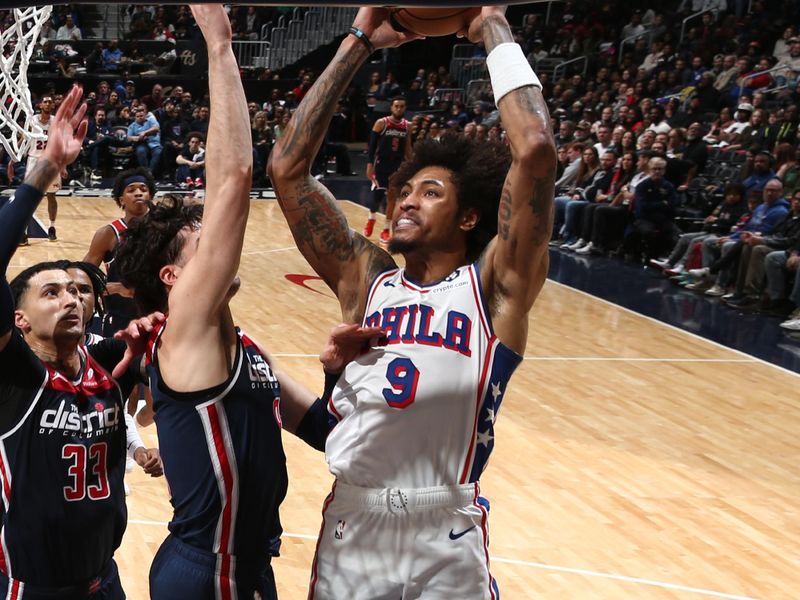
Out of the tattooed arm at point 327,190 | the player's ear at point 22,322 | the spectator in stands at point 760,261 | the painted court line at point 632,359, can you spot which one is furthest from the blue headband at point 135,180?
the spectator in stands at point 760,261

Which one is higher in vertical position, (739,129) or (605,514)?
(739,129)

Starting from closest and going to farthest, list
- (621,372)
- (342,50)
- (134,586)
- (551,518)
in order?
(342,50)
(134,586)
(551,518)
(621,372)

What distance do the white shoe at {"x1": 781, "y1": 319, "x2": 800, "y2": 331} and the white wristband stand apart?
27.7 feet

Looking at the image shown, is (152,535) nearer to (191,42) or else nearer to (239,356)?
(239,356)

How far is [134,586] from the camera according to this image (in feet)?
16.5

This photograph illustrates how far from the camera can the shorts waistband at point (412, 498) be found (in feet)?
9.37

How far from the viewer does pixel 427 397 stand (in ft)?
9.37

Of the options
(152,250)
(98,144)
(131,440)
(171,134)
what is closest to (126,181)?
(131,440)

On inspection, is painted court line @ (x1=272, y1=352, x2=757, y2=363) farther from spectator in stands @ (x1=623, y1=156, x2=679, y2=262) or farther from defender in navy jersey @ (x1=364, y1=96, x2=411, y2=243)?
defender in navy jersey @ (x1=364, y1=96, x2=411, y2=243)

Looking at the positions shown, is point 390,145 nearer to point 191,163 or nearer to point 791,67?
point 191,163

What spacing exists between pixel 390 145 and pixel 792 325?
6779 millimetres

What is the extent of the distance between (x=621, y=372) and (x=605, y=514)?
320cm

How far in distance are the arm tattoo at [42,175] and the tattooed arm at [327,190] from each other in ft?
1.93

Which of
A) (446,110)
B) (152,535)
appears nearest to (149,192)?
(152,535)
